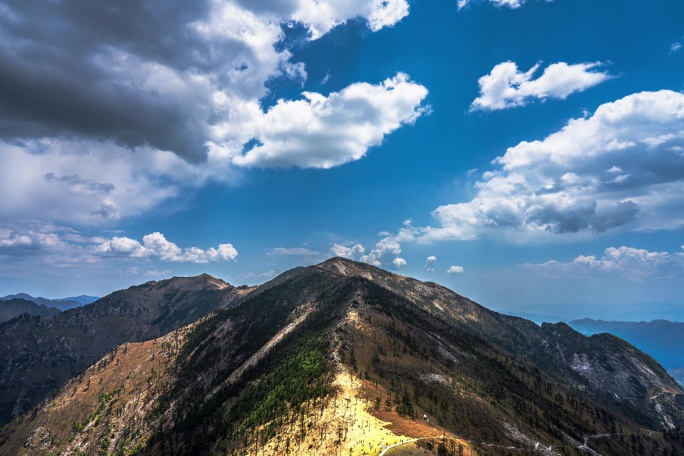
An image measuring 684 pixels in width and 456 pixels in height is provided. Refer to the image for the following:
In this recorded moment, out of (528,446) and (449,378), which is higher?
(449,378)

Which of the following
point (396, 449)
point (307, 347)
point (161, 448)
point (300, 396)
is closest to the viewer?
point (396, 449)

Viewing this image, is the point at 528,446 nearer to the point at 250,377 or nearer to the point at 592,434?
the point at 592,434

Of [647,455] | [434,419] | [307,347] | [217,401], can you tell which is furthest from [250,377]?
[647,455]

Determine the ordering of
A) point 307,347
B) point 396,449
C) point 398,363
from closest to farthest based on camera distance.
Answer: point 396,449, point 398,363, point 307,347

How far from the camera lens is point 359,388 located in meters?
112

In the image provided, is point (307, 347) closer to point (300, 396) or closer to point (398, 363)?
point (398, 363)

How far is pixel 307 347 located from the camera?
178 m

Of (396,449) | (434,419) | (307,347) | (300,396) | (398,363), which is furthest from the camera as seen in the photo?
(307,347)

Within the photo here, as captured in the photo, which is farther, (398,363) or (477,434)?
(398,363)

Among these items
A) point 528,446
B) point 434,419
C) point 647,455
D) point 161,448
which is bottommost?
point 161,448

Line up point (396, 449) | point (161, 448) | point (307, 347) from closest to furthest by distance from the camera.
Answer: point (396, 449), point (307, 347), point (161, 448)

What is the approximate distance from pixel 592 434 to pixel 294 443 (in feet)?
639

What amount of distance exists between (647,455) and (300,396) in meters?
213

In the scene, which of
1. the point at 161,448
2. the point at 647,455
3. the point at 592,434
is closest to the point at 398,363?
the point at 592,434
